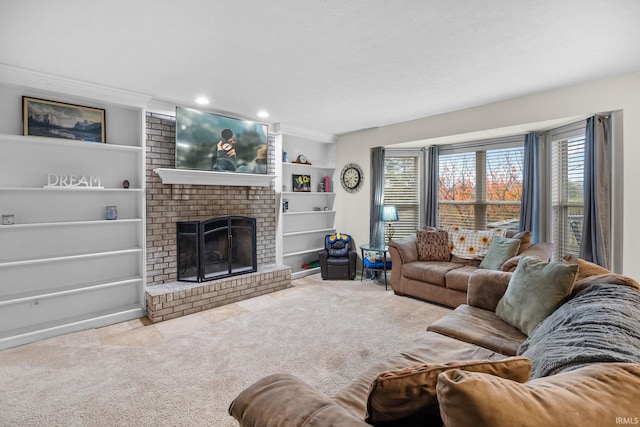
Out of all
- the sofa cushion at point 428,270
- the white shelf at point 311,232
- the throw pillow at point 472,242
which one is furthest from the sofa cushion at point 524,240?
the white shelf at point 311,232

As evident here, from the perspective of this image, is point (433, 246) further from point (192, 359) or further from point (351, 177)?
point (192, 359)

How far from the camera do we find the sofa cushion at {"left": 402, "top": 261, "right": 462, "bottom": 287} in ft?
12.7

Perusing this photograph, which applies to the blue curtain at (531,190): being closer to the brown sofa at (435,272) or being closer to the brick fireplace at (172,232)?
the brown sofa at (435,272)

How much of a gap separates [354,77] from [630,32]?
2111 mm

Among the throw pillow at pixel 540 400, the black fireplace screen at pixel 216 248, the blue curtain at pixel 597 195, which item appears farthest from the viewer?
the black fireplace screen at pixel 216 248

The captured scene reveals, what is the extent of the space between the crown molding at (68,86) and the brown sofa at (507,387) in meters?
3.49

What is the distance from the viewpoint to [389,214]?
16.7ft

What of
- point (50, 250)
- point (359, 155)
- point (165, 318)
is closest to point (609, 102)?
point (359, 155)

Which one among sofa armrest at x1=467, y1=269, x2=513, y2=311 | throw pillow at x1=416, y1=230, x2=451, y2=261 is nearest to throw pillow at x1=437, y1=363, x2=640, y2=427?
sofa armrest at x1=467, y1=269, x2=513, y2=311

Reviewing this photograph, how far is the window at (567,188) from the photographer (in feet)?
12.1

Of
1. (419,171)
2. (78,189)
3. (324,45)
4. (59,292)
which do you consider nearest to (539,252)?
(419,171)

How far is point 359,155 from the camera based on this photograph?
18.4ft

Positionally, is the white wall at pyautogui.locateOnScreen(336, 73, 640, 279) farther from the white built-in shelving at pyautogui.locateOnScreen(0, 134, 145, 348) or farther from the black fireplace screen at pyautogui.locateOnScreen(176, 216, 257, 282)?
the white built-in shelving at pyautogui.locateOnScreen(0, 134, 145, 348)

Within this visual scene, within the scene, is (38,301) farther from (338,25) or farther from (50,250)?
(338,25)
